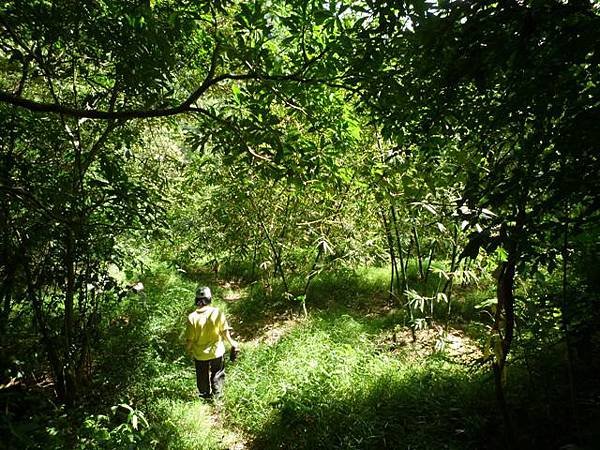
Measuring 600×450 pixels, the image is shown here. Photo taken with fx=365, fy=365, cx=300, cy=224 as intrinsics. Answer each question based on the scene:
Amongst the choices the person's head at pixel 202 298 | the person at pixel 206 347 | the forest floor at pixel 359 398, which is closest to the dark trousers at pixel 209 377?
the person at pixel 206 347

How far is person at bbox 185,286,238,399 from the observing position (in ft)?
15.8

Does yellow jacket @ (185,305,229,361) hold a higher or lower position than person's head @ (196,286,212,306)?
lower

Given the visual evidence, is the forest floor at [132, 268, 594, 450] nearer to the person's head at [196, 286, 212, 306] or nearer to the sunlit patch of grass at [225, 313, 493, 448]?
the sunlit patch of grass at [225, 313, 493, 448]

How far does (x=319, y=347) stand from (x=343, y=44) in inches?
178

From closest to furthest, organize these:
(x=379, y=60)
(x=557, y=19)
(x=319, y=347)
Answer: (x=557, y=19), (x=379, y=60), (x=319, y=347)

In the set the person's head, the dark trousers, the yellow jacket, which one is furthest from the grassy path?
the person's head

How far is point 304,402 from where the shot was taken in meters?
4.11

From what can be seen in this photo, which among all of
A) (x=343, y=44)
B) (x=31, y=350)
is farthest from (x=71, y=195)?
(x=343, y=44)

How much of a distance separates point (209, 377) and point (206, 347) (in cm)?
43

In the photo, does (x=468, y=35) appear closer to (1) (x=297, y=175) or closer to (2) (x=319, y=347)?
(1) (x=297, y=175)

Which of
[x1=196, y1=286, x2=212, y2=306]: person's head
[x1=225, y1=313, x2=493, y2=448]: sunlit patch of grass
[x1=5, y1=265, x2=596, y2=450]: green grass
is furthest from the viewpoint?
[x1=196, y1=286, x2=212, y2=306]: person's head

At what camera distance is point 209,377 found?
488cm

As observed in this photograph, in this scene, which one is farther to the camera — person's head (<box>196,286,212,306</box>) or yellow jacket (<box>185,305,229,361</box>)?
person's head (<box>196,286,212,306</box>)

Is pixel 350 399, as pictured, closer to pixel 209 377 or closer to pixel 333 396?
pixel 333 396
